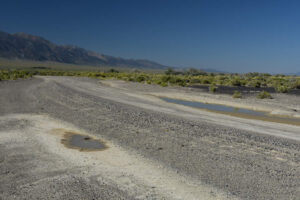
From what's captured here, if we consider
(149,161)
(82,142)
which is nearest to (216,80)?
(82,142)

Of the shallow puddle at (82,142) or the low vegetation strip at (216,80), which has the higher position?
the low vegetation strip at (216,80)

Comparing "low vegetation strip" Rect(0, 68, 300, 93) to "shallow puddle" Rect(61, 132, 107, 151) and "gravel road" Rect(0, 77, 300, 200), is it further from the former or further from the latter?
"shallow puddle" Rect(61, 132, 107, 151)

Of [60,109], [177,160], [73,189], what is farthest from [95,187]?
[60,109]

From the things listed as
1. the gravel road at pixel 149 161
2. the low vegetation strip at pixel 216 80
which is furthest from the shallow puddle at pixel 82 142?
the low vegetation strip at pixel 216 80

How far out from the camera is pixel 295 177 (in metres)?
6.98

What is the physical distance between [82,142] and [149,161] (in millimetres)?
3224

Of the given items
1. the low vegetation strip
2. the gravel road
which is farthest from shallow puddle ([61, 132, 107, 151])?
the low vegetation strip

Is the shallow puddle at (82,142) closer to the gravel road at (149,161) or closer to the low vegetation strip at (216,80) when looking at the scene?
the gravel road at (149,161)

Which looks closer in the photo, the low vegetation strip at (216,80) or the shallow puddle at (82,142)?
the shallow puddle at (82,142)

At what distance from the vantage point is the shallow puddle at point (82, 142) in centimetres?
922

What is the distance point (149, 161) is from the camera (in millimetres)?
7984

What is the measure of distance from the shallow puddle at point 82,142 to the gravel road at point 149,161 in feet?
0.93

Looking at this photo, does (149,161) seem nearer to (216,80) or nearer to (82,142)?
(82,142)

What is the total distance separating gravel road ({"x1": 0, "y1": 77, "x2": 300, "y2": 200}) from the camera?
19.9ft
